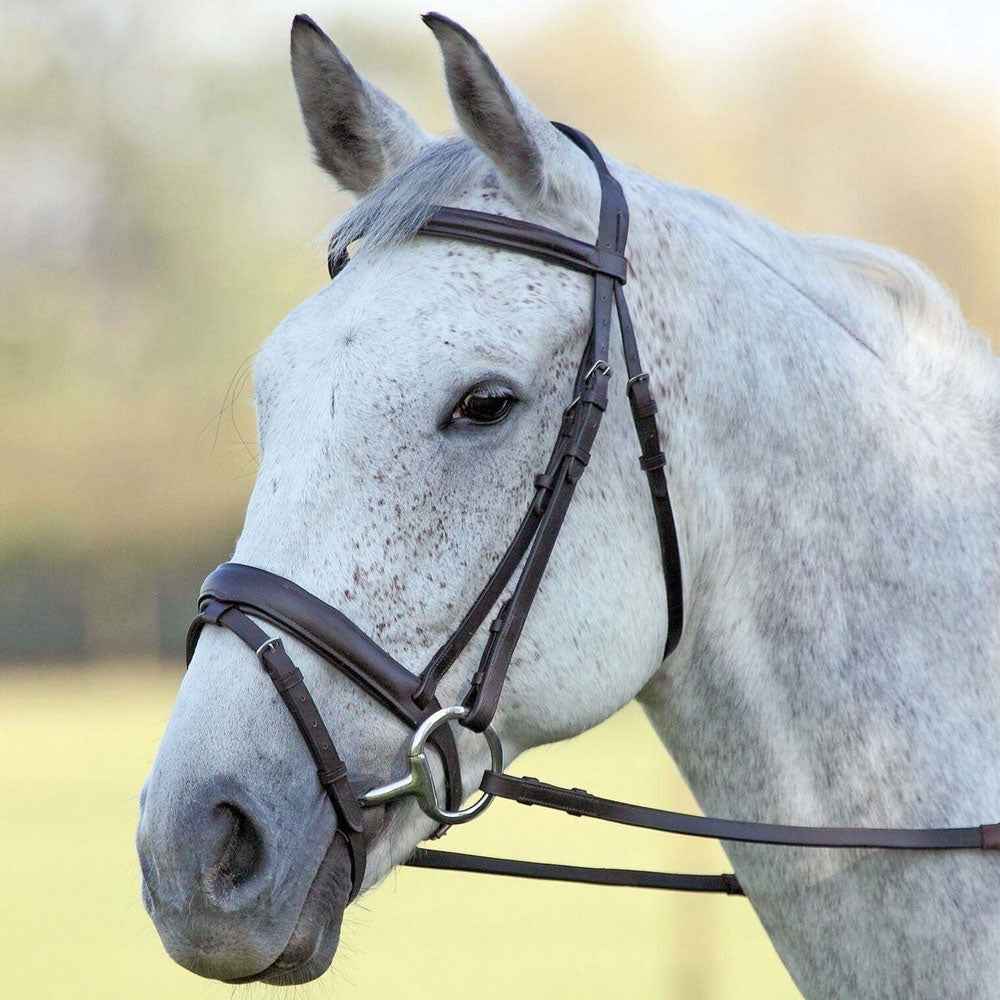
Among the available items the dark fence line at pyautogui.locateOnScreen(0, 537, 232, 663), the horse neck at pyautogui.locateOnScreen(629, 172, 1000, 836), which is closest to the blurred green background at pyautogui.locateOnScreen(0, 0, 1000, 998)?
the dark fence line at pyautogui.locateOnScreen(0, 537, 232, 663)

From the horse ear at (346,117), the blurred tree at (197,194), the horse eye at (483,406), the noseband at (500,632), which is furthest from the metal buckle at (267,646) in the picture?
the blurred tree at (197,194)

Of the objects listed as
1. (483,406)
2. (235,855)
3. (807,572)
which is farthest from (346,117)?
(235,855)

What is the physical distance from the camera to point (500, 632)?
1.73m

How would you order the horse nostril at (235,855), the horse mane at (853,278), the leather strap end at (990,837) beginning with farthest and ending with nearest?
1. the horse mane at (853,278)
2. the leather strap end at (990,837)
3. the horse nostril at (235,855)

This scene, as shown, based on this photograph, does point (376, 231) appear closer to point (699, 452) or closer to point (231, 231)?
point (699, 452)

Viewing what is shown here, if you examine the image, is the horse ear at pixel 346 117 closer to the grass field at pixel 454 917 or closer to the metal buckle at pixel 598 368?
the metal buckle at pixel 598 368

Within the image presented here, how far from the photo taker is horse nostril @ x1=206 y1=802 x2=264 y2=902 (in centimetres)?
154

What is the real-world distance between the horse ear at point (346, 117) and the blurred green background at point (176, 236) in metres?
9.54

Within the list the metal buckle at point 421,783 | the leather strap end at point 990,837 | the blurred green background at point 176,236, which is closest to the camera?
the metal buckle at point 421,783

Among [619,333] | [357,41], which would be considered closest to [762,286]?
[619,333]

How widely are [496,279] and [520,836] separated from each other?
9684mm

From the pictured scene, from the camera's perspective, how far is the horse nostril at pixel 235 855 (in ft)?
5.06

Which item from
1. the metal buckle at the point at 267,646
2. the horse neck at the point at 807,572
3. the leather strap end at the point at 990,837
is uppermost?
the horse neck at the point at 807,572

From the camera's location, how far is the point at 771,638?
191 centimetres
